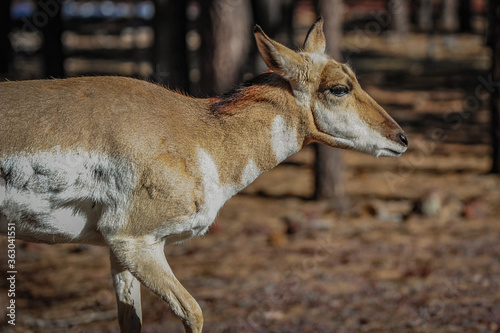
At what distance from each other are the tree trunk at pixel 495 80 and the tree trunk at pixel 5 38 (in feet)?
A: 41.3

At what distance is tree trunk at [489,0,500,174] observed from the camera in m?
11.6

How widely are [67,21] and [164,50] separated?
1477cm

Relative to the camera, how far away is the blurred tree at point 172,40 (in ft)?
46.1

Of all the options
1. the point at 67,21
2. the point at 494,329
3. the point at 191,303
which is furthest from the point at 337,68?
the point at 67,21

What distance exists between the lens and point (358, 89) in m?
4.61

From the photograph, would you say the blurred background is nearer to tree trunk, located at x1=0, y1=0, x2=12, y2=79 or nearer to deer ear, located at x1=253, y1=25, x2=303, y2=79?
deer ear, located at x1=253, y1=25, x2=303, y2=79

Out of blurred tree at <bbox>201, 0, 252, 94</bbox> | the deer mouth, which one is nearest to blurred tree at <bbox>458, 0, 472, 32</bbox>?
blurred tree at <bbox>201, 0, 252, 94</bbox>

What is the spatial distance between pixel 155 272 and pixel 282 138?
45.4 inches

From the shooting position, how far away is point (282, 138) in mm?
4480

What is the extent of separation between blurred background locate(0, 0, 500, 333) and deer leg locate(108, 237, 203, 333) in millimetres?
1894

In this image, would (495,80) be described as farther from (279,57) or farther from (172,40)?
(279,57)

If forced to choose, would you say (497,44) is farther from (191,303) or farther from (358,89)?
(191,303)

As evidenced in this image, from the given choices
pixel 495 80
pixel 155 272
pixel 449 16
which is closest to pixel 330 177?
pixel 495 80

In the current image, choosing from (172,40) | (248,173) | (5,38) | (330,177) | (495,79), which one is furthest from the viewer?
(5,38)
